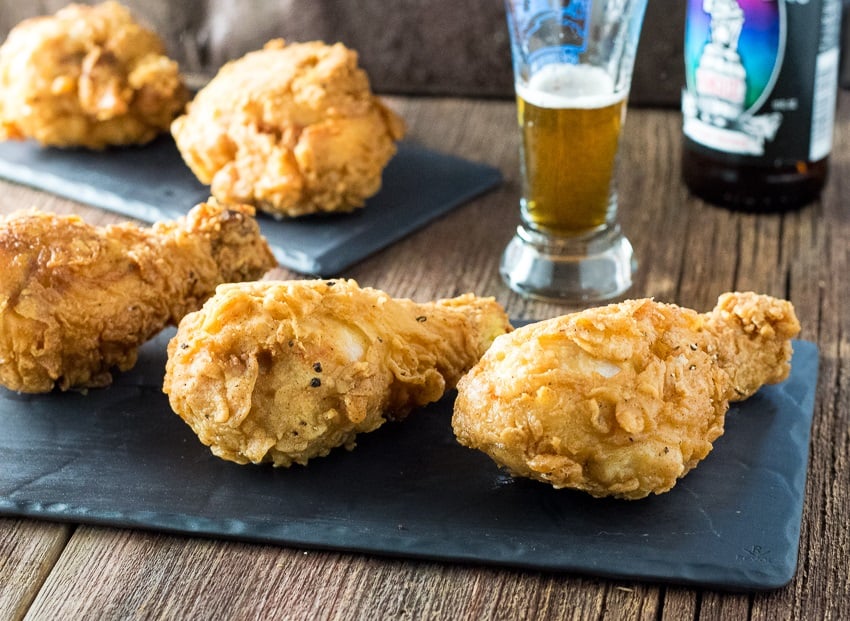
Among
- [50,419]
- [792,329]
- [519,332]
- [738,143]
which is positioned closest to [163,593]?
[50,419]

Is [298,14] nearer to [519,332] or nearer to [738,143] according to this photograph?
[738,143]

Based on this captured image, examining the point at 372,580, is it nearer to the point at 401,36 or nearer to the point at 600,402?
the point at 600,402

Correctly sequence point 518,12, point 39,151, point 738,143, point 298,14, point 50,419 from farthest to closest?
1. point 298,14
2. point 39,151
3. point 738,143
4. point 518,12
5. point 50,419

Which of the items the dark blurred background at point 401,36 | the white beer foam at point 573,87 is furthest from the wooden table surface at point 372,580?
the dark blurred background at point 401,36

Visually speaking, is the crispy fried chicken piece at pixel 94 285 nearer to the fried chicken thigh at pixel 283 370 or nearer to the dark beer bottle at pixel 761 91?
the fried chicken thigh at pixel 283 370

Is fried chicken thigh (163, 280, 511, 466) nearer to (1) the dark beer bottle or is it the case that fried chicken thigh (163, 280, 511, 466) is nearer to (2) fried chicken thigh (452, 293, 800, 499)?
(2) fried chicken thigh (452, 293, 800, 499)

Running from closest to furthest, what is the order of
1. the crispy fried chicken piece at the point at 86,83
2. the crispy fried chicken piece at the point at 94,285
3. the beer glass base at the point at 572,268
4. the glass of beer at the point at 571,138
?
the crispy fried chicken piece at the point at 94,285
the glass of beer at the point at 571,138
the beer glass base at the point at 572,268
the crispy fried chicken piece at the point at 86,83

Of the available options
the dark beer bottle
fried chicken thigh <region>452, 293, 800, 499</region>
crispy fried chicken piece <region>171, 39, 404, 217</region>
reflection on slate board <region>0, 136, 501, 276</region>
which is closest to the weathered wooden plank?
fried chicken thigh <region>452, 293, 800, 499</region>
